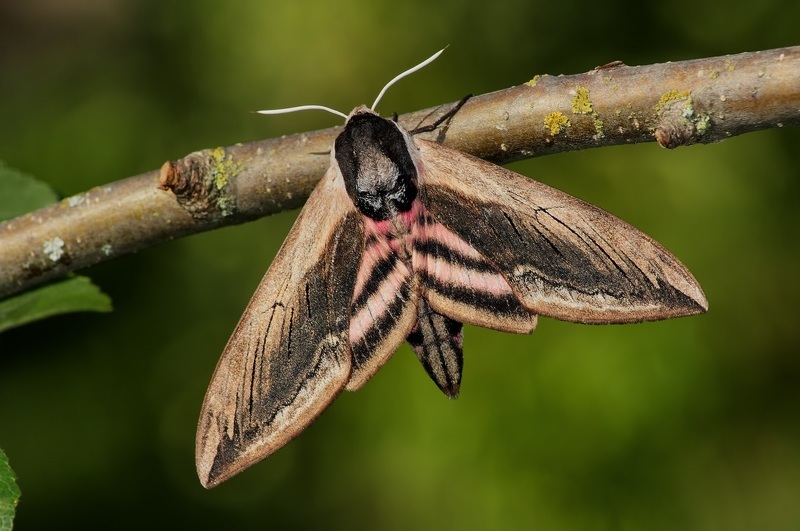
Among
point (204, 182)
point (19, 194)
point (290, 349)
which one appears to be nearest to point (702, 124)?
point (290, 349)

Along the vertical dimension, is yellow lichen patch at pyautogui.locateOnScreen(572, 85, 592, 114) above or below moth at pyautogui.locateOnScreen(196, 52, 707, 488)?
above

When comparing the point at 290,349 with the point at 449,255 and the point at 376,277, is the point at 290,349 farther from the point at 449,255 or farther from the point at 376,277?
the point at 449,255

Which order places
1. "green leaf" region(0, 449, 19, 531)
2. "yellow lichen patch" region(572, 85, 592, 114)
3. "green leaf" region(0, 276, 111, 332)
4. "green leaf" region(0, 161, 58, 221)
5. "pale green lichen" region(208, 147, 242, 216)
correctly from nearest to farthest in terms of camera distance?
"green leaf" region(0, 449, 19, 531) < "yellow lichen patch" region(572, 85, 592, 114) < "pale green lichen" region(208, 147, 242, 216) < "green leaf" region(0, 276, 111, 332) < "green leaf" region(0, 161, 58, 221)

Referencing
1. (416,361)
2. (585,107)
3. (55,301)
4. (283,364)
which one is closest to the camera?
(585,107)

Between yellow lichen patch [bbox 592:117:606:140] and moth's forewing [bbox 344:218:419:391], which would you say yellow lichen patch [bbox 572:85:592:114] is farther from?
moth's forewing [bbox 344:218:419:391]

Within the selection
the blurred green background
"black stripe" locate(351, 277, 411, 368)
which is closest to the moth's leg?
"black stripe" locate(351, 277, 411, 368)

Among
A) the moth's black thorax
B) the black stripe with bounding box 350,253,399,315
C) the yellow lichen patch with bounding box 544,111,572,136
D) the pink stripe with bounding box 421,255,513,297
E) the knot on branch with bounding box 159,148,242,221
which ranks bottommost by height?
the pink stripe with bounding box 421,255,513,297

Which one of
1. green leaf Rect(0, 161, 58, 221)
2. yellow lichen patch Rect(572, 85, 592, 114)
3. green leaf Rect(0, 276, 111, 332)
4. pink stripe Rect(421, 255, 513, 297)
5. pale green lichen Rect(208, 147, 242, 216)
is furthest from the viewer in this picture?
green leaf Rect(0, 161, 58, 221)
